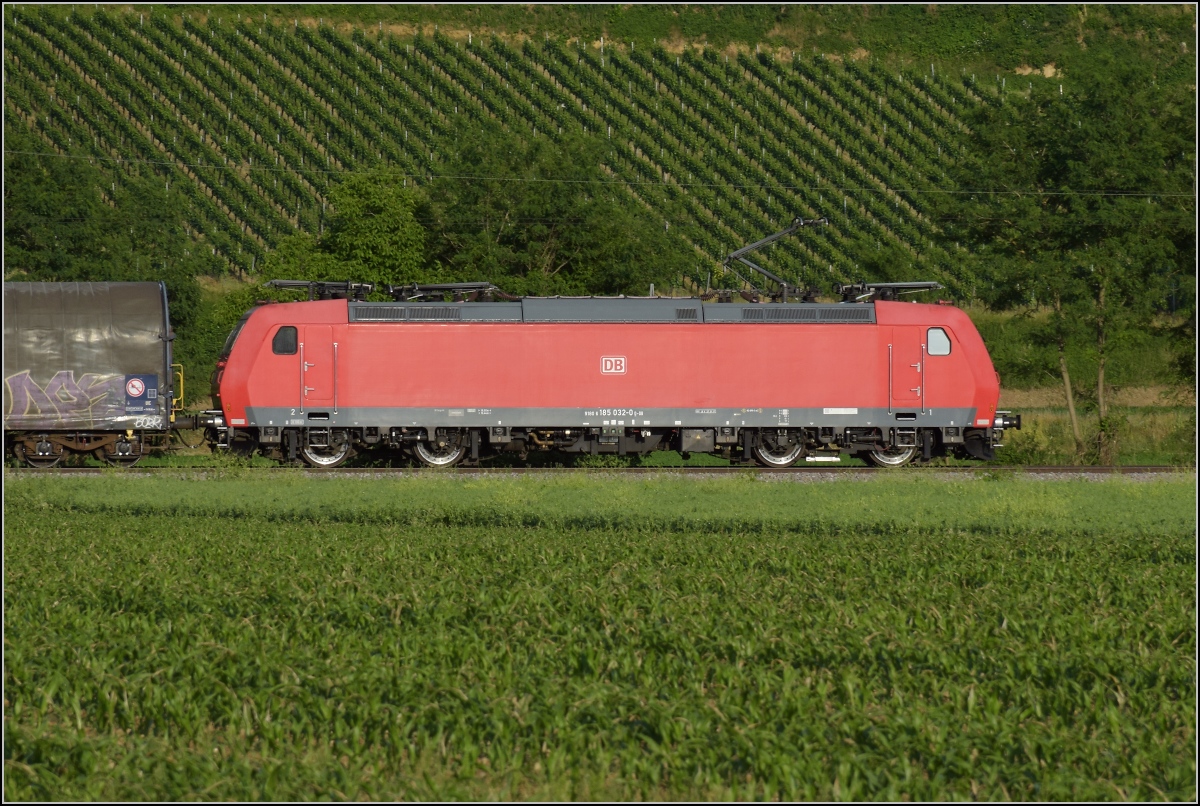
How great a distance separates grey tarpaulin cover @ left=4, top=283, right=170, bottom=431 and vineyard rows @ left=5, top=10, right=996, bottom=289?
33.4 metres

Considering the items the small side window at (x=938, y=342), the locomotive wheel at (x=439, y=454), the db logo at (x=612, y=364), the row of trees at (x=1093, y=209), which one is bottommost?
the locomotive wheel at (x=439, y=454)

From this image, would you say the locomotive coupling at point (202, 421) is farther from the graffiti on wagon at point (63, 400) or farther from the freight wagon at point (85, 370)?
the graffiti on wagon at point (63, 400)

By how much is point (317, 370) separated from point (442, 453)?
11.0ft

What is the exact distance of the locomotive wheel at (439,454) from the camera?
2744 centimetres

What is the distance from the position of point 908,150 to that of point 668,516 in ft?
183

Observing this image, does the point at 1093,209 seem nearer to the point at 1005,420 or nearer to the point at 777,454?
the point at 1005,420

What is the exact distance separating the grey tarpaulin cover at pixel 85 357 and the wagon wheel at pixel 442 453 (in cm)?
563

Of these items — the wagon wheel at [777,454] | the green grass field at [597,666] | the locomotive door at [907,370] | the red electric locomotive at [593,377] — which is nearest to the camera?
the green grass field at [597,666]

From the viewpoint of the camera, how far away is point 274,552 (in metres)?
13.7

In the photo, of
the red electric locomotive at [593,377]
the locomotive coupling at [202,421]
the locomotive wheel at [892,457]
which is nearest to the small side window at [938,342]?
the red electric locomotive at [593,377]

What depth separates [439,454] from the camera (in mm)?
27750

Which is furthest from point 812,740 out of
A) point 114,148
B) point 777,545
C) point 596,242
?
point 114,148

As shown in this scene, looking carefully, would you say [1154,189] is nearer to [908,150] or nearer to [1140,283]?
[1140,283]

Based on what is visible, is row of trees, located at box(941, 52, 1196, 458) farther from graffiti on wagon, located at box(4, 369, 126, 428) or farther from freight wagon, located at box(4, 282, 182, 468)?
graffiti on wagon, located at box(4, 369, 126, 428)
